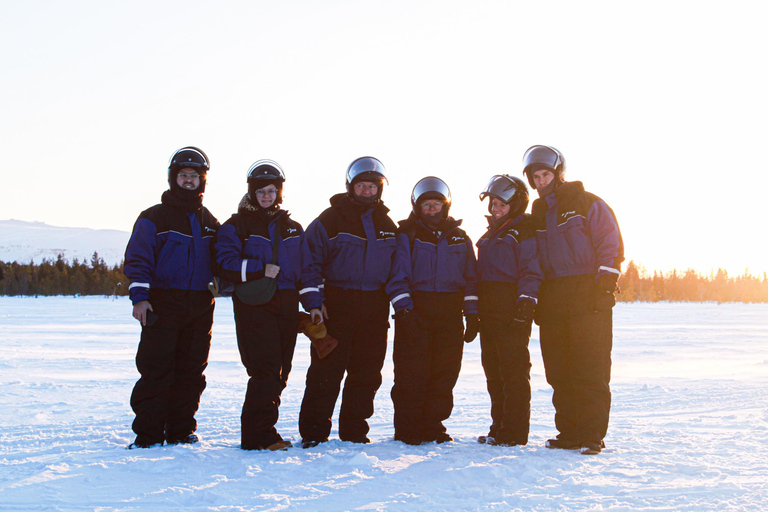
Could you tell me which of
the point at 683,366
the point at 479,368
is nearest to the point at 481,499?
the point at 479,368

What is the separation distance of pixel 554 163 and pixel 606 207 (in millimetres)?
562

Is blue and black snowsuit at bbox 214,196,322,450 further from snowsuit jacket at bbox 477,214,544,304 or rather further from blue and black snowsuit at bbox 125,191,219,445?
snowsuit jacket at bbox 477,214,544,304

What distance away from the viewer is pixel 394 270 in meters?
4.78

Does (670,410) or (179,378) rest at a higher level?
(179,378)

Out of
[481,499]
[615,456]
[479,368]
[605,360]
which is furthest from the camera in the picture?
[479,368]

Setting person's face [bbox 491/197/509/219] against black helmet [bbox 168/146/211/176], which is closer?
black helmet [bbox 168/146/211/176]

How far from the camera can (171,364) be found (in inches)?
171

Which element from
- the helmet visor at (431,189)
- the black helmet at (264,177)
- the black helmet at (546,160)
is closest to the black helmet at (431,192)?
the helmet visor at (431,189)

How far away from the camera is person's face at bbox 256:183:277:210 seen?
14.9 feet

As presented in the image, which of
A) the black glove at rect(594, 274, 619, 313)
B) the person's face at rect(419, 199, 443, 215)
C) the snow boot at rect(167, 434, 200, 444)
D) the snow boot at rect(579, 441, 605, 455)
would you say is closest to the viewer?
the snow boot at rect(579, 441, 605, 455)

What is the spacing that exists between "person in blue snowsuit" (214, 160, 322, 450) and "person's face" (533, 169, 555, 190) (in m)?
1.94

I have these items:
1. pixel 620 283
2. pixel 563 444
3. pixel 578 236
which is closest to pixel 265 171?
pixel 578 236

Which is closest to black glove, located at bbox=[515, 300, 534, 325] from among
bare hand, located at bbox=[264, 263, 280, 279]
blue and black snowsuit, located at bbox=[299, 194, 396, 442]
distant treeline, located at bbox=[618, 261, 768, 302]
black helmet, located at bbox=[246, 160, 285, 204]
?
blue and black snowsuit, located at bbox=[299, 194, 396, 442]

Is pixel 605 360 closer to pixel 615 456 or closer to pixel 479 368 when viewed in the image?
pixel 615 456
